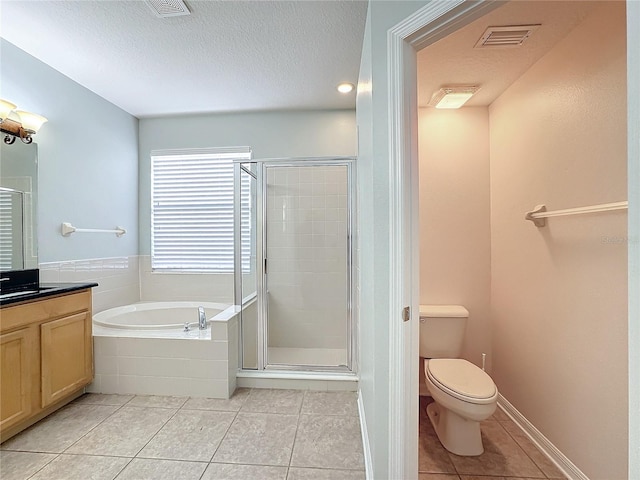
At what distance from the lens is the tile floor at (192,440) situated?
4.99ft

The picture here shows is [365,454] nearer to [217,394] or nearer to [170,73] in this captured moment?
[217,394]

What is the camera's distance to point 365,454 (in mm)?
1596

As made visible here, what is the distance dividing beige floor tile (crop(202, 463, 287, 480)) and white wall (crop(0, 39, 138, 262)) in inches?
78.5

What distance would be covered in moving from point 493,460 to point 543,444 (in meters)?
0.33

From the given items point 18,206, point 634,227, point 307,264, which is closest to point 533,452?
point 634,227

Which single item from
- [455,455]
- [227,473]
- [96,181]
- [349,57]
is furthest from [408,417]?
[96,181]

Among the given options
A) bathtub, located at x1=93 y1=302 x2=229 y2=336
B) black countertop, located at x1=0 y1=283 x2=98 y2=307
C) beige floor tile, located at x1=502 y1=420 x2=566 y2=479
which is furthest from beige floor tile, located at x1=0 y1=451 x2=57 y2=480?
beige floor tile, located at x1=502 y1=420 x2=566 y2=479

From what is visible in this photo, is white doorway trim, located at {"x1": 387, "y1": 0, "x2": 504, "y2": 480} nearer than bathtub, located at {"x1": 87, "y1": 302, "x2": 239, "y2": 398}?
Yes

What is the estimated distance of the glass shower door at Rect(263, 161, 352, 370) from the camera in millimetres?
2637

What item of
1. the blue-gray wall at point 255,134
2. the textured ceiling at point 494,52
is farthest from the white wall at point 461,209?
the blue-gray wall at point 255,134

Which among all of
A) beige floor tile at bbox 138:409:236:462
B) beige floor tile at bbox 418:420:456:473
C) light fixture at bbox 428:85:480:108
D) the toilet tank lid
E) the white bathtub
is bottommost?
beige floor tile at bbox 418:420:456:473

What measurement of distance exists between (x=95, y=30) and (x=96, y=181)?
4.27ft

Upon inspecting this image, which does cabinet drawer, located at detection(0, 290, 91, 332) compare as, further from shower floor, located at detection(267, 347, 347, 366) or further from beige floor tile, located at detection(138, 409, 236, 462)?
shower floor, located at detection(267, 347, 347, 366)

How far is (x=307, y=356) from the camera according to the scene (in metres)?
2.73
